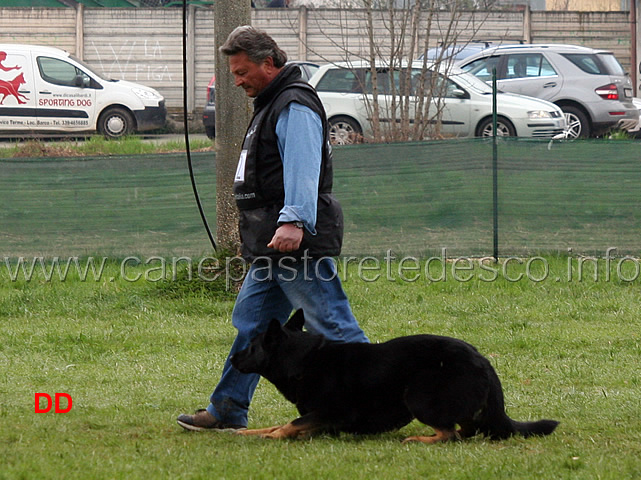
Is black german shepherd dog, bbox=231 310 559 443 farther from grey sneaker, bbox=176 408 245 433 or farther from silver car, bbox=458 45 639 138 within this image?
silver car, bbox=458 45 639 138

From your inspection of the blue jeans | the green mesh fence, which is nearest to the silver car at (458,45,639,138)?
the green mesh fence

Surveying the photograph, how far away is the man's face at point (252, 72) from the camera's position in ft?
13.8

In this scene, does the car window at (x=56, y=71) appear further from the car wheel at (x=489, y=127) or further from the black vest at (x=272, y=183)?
the black vest at (x=272, y=183)

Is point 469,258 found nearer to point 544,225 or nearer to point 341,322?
point 544,225

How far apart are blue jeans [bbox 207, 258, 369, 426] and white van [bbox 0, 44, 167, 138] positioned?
13514mm

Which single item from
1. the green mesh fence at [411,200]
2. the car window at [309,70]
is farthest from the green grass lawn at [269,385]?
the car window at [309,70]

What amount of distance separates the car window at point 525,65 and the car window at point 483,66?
0.26 metres

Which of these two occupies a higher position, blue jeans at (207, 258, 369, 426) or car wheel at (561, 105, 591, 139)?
car wheel at (561, 105, 591, 139)

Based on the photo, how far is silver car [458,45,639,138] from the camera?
16.0 m

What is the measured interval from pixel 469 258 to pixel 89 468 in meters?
6.45

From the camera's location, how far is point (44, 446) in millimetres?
4078

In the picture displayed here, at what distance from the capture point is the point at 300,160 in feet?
13.1

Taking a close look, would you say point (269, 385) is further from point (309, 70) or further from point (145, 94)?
point (145, 94)

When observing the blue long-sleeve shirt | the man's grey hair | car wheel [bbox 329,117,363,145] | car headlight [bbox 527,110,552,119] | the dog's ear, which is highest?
car headlight [bbox 527,110,552,119]
